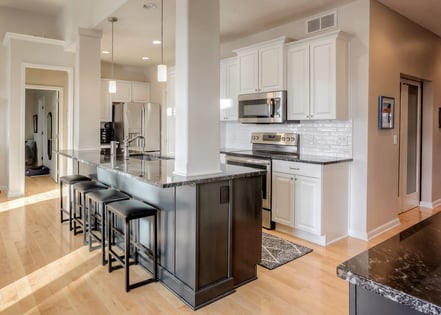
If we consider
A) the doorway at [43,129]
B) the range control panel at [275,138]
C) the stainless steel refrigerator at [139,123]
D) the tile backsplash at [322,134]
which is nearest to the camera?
the tile backsplash at [322,134]

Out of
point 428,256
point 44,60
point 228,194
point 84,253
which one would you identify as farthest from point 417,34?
point 44,60

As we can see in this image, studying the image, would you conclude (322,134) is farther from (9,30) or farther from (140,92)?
(9,30)

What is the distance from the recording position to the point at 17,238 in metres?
3.81

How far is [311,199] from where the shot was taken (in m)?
3.73

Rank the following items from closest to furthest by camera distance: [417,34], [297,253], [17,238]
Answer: [297,253]
[17,238]
[417,34]

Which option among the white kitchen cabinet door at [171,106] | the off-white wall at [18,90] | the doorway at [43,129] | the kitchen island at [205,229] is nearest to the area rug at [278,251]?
the kitchen island at [205,229]

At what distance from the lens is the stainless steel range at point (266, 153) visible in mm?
4211

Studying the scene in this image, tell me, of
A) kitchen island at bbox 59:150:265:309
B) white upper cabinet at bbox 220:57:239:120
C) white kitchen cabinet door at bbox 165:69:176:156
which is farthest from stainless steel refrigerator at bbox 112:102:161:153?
kitchen island at bbox 59:150:265:309

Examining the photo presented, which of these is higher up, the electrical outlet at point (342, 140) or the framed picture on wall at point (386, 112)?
the framed picture on wall at point (386, 112)

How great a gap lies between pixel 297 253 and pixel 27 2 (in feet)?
20.4

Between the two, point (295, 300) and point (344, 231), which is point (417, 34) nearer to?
point (344, 231)

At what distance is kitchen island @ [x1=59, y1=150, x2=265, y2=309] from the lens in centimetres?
243

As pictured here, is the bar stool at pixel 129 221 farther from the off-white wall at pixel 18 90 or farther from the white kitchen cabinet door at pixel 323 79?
the off-white wall at pixel 18 90

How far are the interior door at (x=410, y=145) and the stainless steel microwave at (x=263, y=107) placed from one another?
188cm
